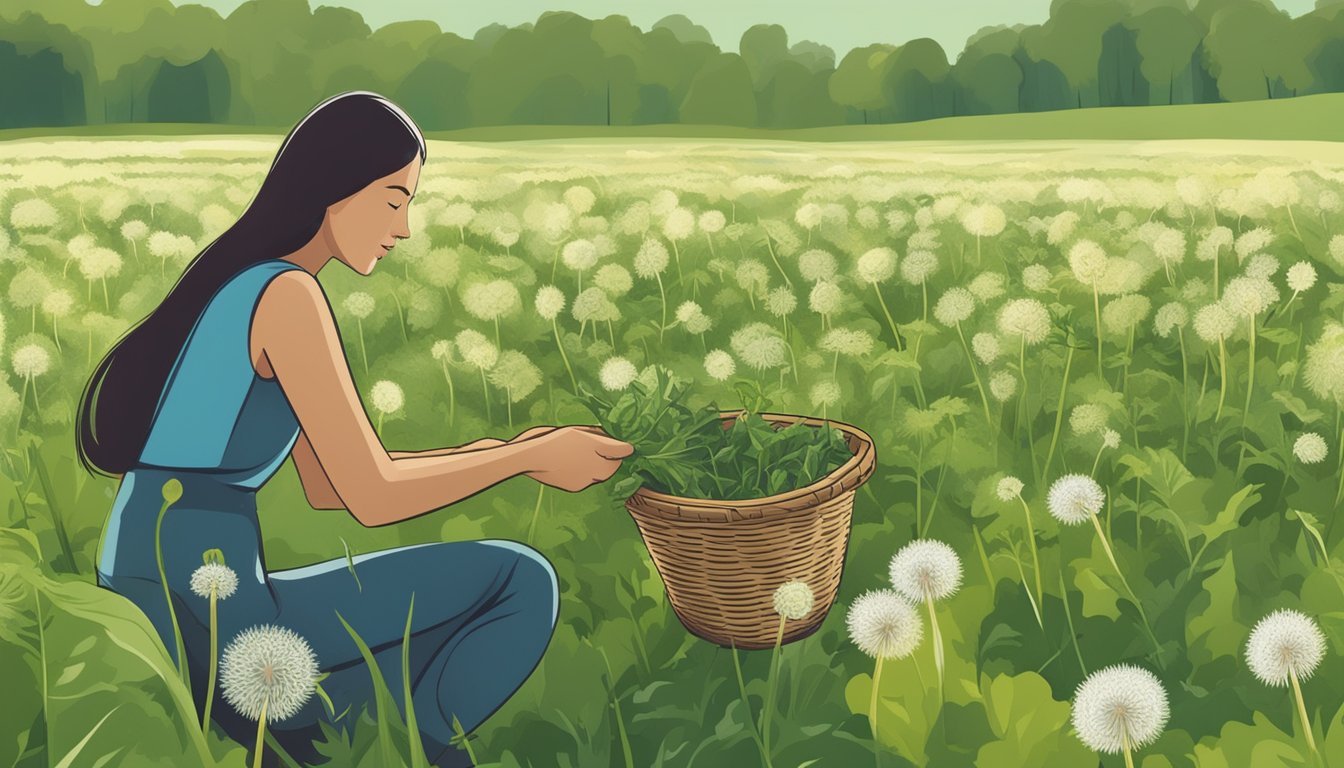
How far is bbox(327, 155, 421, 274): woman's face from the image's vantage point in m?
1.91

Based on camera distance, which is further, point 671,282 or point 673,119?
point 673,119

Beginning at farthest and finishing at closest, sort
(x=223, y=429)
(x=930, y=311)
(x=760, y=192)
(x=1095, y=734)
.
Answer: (x=760, y=192), (x=930, y=311), (x=223, y=429), (x=1095, y=734)

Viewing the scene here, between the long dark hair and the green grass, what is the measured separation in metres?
5.48

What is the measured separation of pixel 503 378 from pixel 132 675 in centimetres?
186

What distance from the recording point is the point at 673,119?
627cm

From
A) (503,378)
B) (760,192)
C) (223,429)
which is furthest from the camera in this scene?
(760,192)

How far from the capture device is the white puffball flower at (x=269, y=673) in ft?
5.05

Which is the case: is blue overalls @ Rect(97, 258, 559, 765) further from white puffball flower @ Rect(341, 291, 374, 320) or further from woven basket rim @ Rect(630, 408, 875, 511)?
white puffball flower @ Rect(341, 291, 374, 320)

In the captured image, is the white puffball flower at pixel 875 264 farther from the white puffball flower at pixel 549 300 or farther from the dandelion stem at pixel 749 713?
the dandelion stem at pixel 749 713

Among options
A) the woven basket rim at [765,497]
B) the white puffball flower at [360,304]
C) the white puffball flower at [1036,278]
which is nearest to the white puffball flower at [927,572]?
the woven basket rim at [765,497]

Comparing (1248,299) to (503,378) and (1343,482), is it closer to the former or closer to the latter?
(1343,482)

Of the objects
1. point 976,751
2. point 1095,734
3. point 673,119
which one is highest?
point 673,119

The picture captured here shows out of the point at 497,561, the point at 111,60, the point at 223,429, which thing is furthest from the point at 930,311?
the point at 111,60

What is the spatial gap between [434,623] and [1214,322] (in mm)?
2266
